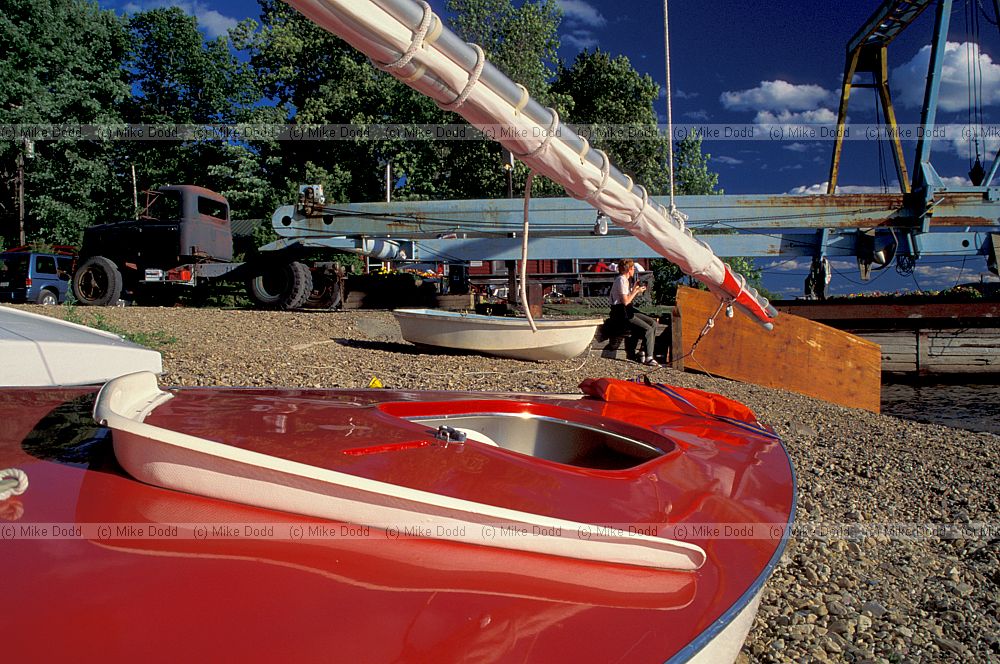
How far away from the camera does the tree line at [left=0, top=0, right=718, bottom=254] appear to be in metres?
24.2

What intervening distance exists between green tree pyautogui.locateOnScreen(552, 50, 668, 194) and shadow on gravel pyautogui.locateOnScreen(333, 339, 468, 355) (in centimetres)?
1756

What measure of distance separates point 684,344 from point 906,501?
5313 millimetres

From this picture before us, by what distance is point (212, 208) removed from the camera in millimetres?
14945

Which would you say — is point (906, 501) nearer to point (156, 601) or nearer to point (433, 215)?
point (156, 601)

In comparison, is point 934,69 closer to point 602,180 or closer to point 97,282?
point 602,180

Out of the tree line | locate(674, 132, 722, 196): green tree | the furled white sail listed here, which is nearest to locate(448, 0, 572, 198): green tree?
the tree line

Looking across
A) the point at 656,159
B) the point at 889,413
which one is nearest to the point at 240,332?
the point at 889,413

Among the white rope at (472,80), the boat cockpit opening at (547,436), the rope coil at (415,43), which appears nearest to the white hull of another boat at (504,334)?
the boat cockpit opening at (547,436)

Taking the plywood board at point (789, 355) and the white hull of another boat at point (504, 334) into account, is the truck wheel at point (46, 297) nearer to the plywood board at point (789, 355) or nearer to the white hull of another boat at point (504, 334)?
the white hull of another boat at point (504, 334)

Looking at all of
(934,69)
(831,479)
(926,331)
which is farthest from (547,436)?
(934,69)

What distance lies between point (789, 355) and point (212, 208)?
12.5 metres

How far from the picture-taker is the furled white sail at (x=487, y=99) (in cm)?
162

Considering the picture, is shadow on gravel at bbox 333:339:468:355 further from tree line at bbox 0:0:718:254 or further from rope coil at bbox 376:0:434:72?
tree line at bbox 0:0:718:254

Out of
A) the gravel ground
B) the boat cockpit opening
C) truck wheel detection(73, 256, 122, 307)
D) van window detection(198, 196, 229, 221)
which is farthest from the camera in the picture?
van window detection(198, 196, 229, 221)
